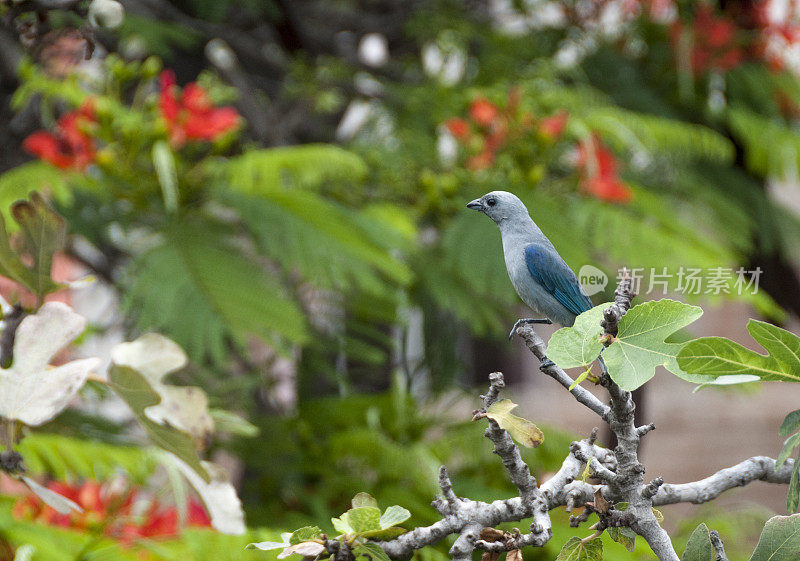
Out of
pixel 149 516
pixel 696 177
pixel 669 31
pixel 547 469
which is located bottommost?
pixel 149 516

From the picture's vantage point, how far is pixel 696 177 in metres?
0.80

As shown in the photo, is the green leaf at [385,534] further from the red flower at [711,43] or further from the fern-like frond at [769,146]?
the red flower at [711,43]

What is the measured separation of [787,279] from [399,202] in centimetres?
31

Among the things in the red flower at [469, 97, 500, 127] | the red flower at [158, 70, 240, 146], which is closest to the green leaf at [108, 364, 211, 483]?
the red flower at [469, 97, 500, 127]

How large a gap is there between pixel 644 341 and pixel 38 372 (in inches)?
7.9

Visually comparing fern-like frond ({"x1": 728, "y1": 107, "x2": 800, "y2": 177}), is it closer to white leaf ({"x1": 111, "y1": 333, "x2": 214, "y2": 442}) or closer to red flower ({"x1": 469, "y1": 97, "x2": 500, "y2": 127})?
red flower ({"x1": 469, "y1": 97, "x2": 500, "y2": 127})

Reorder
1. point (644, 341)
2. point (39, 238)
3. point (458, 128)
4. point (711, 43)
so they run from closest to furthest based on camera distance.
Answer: point (644, 341), point (39, 238), point (458, 128), point (711, 43)

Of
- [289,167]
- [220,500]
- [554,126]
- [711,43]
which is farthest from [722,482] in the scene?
[711,43]

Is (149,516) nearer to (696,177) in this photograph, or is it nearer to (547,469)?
(547,469)

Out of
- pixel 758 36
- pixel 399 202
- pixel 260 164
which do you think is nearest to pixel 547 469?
pixel 399 202

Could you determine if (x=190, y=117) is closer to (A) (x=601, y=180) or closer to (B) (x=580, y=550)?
(A) (x=601, y=180)

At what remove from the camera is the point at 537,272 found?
7.2 inches

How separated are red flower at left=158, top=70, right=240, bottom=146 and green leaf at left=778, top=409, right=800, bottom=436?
2.03 ft

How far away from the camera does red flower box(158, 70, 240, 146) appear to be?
2.31 feet
